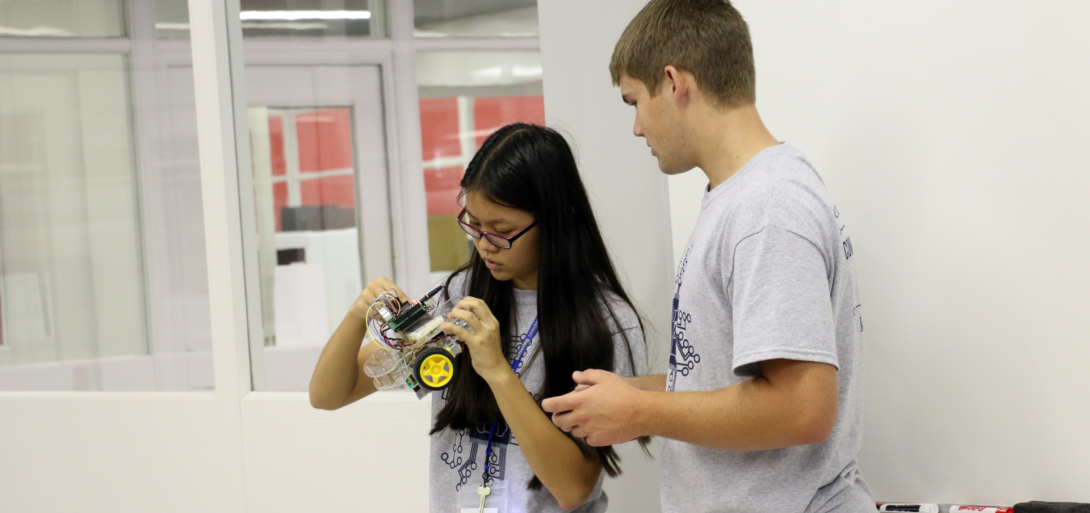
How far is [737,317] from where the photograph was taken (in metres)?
0.89

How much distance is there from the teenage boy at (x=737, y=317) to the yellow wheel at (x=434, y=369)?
201 mm

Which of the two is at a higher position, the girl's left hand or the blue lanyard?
the girl's left hand

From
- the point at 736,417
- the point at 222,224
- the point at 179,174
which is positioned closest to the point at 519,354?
the point at 736,417

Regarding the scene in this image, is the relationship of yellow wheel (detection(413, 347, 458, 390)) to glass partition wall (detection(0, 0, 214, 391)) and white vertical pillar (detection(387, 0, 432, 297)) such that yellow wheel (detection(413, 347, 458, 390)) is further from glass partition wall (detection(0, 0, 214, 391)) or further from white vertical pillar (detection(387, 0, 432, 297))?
glass partition wall (detection(0, 0, 214, 391))

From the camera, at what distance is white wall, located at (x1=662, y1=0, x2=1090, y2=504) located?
1.14 meters

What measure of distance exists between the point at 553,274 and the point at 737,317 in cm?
45

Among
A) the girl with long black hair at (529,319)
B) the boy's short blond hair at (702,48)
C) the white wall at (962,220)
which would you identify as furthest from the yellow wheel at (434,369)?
the white wall at (962,220)

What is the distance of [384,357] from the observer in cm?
123

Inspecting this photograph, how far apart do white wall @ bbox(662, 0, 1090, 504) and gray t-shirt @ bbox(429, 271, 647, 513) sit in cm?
50

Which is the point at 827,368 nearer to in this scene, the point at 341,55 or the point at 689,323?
the point at 689,323

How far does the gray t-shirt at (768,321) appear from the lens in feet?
2.80

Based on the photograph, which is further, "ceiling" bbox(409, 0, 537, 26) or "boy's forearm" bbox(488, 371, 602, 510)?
"ceiling" bbox(409, 0, 537, 26)

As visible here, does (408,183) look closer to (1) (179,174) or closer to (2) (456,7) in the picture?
(2) (456,7)

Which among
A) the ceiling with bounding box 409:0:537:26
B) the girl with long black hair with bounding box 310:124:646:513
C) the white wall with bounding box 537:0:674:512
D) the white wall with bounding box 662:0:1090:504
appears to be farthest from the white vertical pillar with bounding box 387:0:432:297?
the white wall with bounding box 662:0:1090:504
